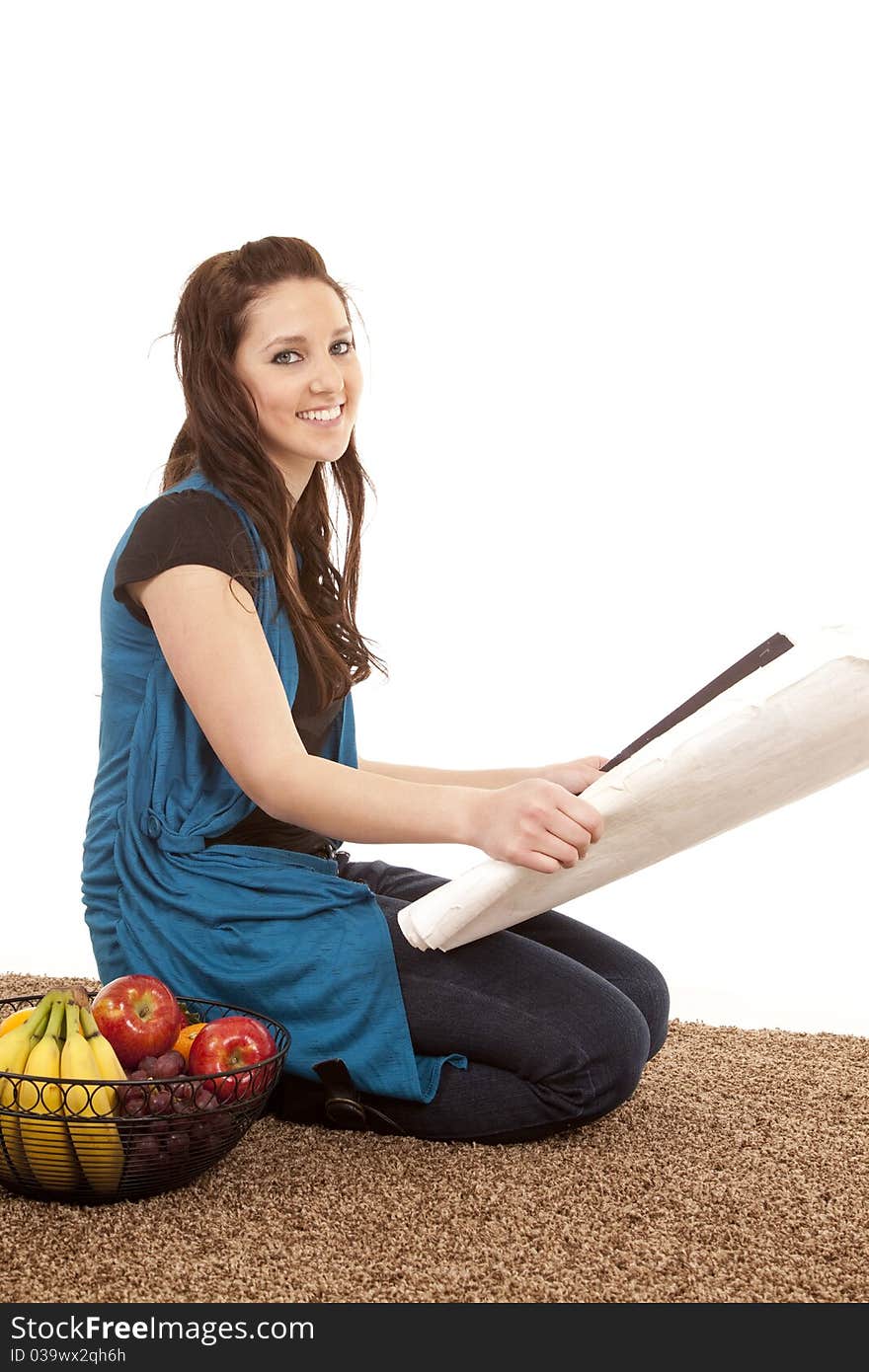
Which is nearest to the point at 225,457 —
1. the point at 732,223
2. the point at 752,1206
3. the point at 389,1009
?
the point at 389,1009

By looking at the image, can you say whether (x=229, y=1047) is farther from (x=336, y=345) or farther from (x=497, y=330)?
(x=497, y=330)

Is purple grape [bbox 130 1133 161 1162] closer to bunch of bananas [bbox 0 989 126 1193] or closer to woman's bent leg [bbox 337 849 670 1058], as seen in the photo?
bunch of bananas [bbox 0 989 126 1193]

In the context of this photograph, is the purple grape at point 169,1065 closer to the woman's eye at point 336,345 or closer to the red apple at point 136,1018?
the red apple at point 136,1018

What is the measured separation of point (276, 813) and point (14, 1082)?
428 mm

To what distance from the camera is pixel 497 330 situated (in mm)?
3887

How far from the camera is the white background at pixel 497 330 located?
372cm

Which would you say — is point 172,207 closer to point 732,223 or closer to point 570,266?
point 570,266

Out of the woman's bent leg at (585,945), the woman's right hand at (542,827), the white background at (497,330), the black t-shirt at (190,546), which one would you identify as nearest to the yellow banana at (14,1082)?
the black t-shirt at (190,546)

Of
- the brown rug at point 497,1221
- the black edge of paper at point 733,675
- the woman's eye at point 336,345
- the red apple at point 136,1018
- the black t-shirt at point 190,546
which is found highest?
the woman's eye at point 336,345

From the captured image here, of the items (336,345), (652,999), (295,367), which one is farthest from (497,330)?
(652,999)

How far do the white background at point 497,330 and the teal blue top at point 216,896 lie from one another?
1.77 meters

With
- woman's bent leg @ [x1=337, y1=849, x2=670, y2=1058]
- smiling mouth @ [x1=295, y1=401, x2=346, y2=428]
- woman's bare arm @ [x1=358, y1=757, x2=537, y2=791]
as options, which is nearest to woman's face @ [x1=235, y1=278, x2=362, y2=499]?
smiling mouth @ [x1=295, y1=401, x2=346, y2=428]

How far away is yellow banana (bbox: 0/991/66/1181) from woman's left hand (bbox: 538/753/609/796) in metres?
0.65

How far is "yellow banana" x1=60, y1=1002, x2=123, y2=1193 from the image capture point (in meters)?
1.46
